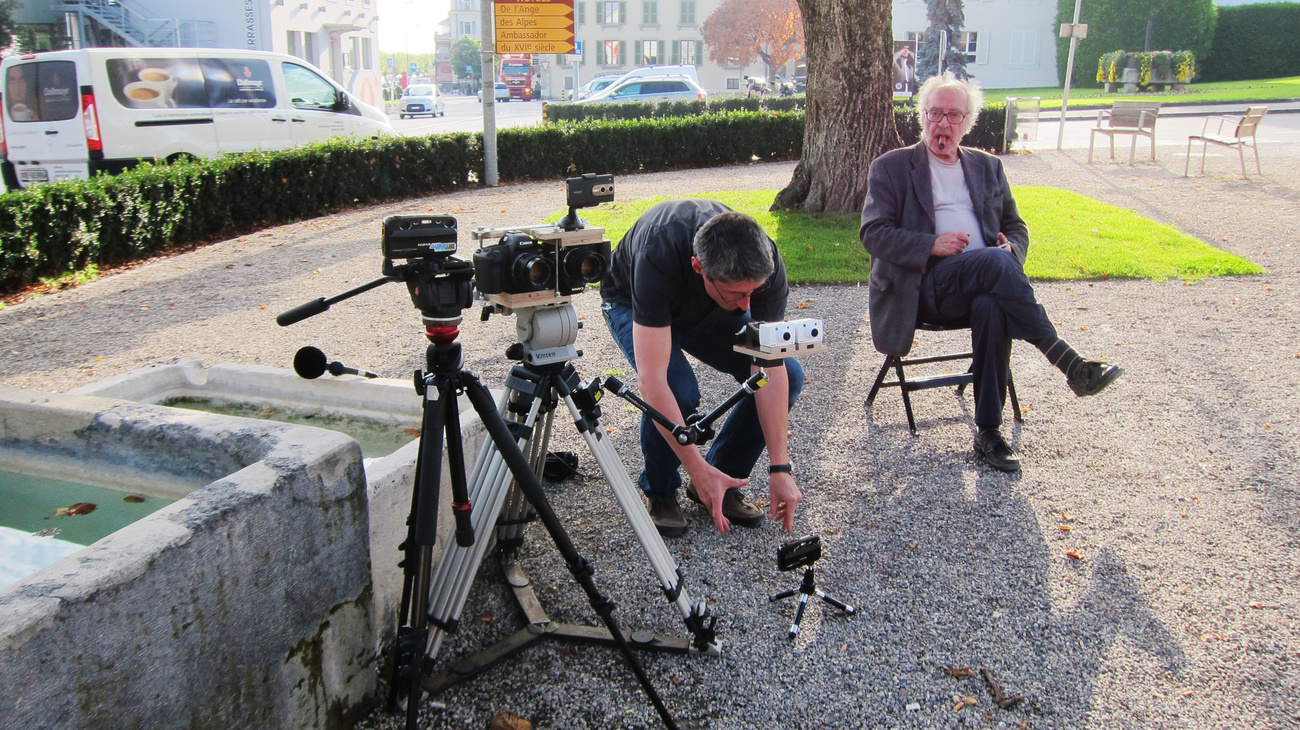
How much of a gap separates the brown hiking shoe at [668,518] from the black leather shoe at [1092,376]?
172 centimetres

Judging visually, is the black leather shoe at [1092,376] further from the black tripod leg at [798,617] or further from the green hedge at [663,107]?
the green hedge at [663,107]

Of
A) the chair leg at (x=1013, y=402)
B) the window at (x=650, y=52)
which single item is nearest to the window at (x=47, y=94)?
the chair leg at (x=1013, y=402)

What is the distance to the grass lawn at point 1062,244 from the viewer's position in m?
7.42

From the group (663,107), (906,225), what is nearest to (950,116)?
(906,225)

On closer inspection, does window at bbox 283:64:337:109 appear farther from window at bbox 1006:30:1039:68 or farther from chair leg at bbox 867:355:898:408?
window at bbox 1006:30:1039:68

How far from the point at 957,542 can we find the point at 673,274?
4.68 feet

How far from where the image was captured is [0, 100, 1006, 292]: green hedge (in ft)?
25.6

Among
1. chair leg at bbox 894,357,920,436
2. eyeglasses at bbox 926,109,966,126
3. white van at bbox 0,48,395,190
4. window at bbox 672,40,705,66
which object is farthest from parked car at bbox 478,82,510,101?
chair leg at bbox 894,357,920,436

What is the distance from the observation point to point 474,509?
103 inches

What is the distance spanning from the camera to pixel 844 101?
9.56 meters

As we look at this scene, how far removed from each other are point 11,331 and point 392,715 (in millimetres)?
5452

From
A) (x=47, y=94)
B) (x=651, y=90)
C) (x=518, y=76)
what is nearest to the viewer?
(x=47, y=94)

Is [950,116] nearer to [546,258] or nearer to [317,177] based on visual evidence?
[546,258]

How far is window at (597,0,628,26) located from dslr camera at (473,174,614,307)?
63.8 m
